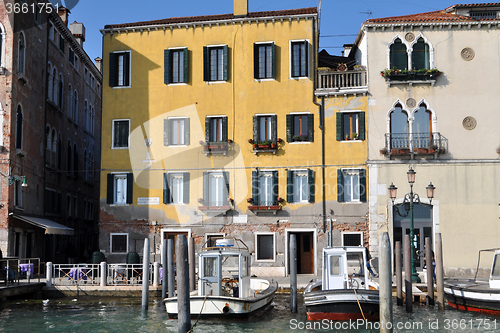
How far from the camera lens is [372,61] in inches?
1003

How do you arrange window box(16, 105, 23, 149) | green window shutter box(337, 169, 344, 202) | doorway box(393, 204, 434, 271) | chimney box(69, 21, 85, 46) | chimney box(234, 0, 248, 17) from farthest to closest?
chimney box(69, 21, 85, 46)
chimney box(234, 0, 248, 17)
green window shutter box(337, 169, 344, 202)
window box(16, 105, 23, 149)
doorway box(393, 204, 434, 271)

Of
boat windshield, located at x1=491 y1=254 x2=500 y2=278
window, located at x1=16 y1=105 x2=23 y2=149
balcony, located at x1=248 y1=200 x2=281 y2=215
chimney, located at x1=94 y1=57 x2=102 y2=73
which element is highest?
chimney, located at x1=94 y1=57 x2=102 y2=73

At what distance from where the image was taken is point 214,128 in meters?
26.5

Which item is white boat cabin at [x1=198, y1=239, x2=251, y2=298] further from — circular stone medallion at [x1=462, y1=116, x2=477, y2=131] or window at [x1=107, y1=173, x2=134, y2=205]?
circular stone medallion at [x1=462, y1=116, x2=477, y2=131]

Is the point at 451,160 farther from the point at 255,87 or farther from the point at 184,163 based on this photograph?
the point at 184,163

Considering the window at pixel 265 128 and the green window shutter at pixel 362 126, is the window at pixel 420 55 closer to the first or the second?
the green window shutter at pixel 362 126

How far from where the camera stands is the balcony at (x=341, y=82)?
25.4 meters

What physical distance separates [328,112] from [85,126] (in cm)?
1750

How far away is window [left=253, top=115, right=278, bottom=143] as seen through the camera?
2586 centimetres

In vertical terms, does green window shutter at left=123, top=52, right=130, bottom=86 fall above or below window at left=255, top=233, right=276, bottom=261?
above

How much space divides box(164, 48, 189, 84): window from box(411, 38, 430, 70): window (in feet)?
33.3

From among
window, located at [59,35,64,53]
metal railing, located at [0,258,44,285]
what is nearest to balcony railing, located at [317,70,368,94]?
metal railing, located at [0,258,44,285]

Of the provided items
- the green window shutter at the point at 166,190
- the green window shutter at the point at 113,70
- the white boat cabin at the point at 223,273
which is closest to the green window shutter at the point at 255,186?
the green window shutter at the point at 166,190

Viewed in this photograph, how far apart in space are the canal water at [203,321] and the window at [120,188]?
25.4 feet
